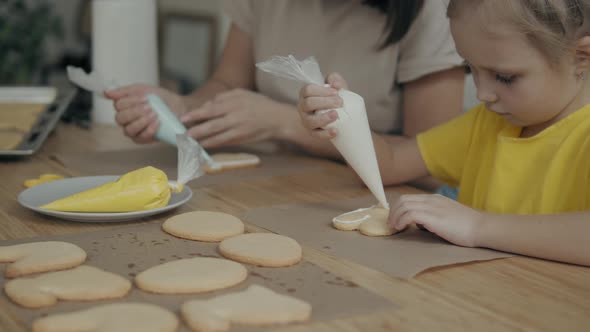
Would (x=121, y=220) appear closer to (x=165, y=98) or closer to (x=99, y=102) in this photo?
(x=165, y=98)

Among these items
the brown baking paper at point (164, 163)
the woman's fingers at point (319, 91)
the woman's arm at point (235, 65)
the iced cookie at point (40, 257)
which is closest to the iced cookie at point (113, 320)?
the iced cookie at point (40, 257)

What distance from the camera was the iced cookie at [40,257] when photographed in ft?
2.70

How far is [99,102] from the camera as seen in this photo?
1.99m

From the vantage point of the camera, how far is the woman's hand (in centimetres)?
150

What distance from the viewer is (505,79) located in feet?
3.46

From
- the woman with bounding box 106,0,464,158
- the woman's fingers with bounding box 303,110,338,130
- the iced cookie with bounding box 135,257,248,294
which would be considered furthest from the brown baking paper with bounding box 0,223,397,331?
the woman with bounding box 106,0,464,158

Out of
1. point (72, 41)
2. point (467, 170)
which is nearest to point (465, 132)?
point (467, 170)

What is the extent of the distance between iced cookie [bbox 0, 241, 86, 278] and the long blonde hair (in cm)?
65

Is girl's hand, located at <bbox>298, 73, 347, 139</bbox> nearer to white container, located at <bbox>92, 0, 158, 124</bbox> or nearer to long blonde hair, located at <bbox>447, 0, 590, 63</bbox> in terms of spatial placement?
long blonde hair, located at <bbox>447, 0, 590, 63</bbox>

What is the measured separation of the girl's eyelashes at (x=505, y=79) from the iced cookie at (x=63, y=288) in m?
0.62

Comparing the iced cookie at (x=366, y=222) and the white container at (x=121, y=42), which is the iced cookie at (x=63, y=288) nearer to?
the iced cookie at (x=366, y=222)

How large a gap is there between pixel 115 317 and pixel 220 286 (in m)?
0.13

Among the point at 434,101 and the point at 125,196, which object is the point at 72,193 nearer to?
the point at 125,196

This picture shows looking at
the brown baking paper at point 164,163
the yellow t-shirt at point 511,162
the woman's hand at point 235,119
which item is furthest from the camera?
the woman's hand at point 235,119
